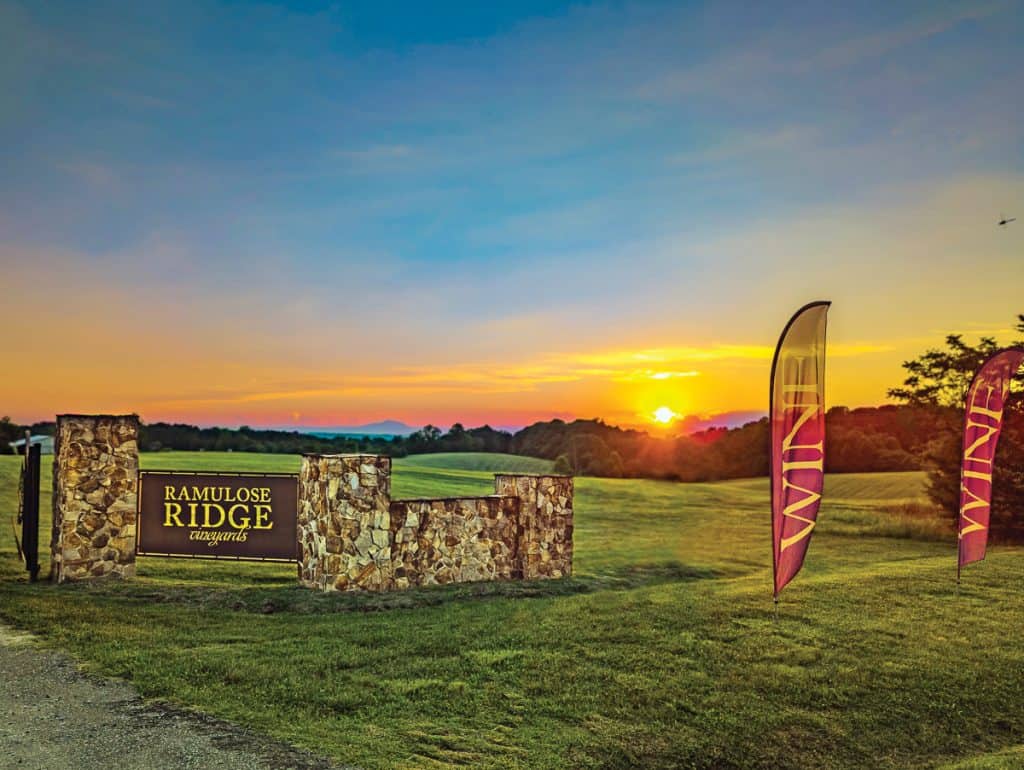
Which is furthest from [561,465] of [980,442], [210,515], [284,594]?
[284,594]

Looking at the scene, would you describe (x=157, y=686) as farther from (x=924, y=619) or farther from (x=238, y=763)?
(x=924, y=619)

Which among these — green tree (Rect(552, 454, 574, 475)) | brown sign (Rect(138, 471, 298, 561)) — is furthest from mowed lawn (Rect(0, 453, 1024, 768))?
green tree (Rect(552, 454, 574, 475))

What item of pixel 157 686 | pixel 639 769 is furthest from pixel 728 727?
pixel 157 686

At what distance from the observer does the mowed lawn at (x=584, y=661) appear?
336 inches

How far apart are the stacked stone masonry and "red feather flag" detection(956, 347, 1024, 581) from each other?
7.85 m

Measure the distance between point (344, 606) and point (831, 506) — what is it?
29637 millimetres

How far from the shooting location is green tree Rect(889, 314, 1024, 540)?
95.3 ft

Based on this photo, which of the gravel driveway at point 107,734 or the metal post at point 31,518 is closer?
the gravel driveway at point 107,734

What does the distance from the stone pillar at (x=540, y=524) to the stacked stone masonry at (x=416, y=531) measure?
2 centimetres

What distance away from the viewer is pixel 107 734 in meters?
7.70

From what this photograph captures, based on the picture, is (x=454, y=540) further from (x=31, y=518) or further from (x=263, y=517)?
(x=31, y=518)

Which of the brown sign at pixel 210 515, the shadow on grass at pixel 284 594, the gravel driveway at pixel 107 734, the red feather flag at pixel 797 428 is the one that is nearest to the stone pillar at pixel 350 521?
the shadow on grass at pixel 284 594

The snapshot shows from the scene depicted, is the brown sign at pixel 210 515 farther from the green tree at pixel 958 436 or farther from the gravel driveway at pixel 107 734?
the green tree at pixel 958 436

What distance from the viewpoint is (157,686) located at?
9125 mm
